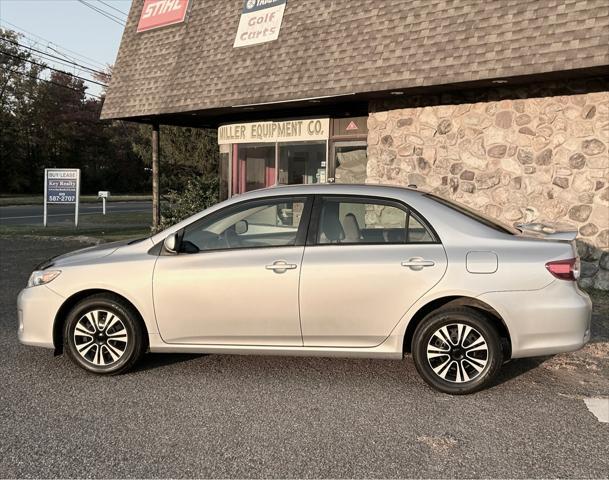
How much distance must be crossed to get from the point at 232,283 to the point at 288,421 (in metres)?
1.21

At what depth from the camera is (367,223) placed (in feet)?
15.8

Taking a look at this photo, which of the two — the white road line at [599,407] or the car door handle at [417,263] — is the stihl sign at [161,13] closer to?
the car door handle at [417,263]

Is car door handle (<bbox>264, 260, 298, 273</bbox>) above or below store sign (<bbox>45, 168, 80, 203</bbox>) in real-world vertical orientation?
below

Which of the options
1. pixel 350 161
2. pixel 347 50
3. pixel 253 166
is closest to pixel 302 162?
pixel 350 161

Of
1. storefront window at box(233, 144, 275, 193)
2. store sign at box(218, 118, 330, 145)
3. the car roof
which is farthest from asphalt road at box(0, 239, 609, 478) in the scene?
storefront window at box(233, 144, 275, 193)

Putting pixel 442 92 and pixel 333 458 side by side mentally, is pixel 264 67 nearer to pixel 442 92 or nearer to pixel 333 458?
pixel 442 92

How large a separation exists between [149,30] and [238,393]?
1104cm

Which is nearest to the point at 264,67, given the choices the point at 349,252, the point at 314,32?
the point at 314,32

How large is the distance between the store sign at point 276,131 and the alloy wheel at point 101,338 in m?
7.96

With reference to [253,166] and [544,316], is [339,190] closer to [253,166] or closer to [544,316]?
[544,316]

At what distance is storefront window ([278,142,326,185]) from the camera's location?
1230 centimetres

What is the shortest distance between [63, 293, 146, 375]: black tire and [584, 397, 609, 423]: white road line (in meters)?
3.55

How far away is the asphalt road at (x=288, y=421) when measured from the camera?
3.40m

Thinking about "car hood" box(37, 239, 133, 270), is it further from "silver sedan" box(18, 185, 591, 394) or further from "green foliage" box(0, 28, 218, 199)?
"green foliage" box(0, 28, 218, 199)
